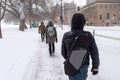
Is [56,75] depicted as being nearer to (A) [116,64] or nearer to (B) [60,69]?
(B) [60,69]

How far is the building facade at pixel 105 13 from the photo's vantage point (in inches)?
4245

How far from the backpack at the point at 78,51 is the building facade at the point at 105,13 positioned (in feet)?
337

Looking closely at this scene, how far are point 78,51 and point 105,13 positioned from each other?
10489cm

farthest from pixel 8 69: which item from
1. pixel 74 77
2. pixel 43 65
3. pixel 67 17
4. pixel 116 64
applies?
pixel 67 17

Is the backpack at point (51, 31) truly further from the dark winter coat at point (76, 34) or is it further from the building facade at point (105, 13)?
the building facade at point (105, 13)

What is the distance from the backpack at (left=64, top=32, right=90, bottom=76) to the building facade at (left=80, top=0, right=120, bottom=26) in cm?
10281

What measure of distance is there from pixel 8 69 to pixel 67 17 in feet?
Answer: 420

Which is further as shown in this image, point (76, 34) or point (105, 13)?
point (105, 13)

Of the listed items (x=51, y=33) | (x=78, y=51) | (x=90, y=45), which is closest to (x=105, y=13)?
(x=51, y=33)

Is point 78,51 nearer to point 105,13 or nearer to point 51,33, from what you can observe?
point 51,33

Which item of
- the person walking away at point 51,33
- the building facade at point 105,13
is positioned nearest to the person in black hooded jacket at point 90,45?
the person walking away at point 51,33

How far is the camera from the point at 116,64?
1149cm

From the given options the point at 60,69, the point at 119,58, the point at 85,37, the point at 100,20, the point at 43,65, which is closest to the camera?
the point at 85,37

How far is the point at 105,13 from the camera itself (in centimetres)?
10819
